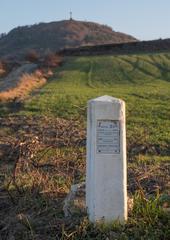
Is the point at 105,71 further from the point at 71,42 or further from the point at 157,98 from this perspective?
the point at 71,42

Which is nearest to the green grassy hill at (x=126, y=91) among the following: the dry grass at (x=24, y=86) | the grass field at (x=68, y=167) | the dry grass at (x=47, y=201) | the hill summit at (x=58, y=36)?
the grass field at (x=68, y=167)

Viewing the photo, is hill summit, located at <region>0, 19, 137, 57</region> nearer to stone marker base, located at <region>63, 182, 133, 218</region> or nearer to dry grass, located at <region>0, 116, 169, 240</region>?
dry grass, located at <region>0, 116, 169, 240</region>

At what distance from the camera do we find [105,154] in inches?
256

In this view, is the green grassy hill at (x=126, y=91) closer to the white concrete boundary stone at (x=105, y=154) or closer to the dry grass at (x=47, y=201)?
the dry grass at (x=47, y=201)

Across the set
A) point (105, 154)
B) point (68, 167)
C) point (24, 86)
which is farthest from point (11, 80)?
point (105, 154)

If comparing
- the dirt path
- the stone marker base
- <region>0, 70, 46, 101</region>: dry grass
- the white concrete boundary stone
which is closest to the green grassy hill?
<region>0, 70, 46, 101</region>: dry grass

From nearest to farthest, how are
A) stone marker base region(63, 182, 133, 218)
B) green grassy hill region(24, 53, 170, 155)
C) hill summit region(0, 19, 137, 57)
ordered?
stone marker base region(63, 182, 133, 218) < green grassy hill region(24, 53, 170, 155) < hill summit region(0, 19, 137, 57)

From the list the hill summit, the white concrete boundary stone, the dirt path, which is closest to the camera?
the white concrete boundary stone

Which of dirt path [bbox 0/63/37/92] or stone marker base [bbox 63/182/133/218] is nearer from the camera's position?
stone marker base [bbox 63/182/133/218]

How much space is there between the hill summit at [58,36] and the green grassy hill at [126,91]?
74.6m

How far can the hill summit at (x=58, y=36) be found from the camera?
138 metres

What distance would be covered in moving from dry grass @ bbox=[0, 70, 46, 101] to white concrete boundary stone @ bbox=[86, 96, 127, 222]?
21.5 m

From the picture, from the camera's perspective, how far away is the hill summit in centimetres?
13850

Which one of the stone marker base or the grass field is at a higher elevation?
the stone marker base
